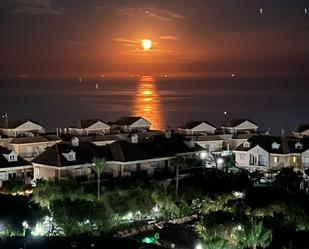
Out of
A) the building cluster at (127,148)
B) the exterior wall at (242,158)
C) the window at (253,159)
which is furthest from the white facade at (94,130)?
the window at (253,159)

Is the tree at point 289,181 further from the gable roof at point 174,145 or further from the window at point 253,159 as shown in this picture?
Result: the window at point 253,159

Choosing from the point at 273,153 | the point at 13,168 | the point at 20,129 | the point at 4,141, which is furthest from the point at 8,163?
the point at 273,153

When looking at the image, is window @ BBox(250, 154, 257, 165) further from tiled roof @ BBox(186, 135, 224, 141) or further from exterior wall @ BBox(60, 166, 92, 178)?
exterior wall @ BBox(60, 166, 92, 178)

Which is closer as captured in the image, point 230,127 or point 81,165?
point 81,165

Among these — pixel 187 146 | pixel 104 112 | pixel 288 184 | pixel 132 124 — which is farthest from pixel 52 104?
pixel 288 184

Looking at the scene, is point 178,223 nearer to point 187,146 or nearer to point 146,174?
point 146,174

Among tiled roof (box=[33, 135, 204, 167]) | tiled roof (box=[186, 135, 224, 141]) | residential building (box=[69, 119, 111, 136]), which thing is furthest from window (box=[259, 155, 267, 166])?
residential building (box=[69, 119, 111, 136])

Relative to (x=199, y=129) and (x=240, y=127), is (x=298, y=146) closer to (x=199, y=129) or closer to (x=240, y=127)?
(x=199, y=129)
